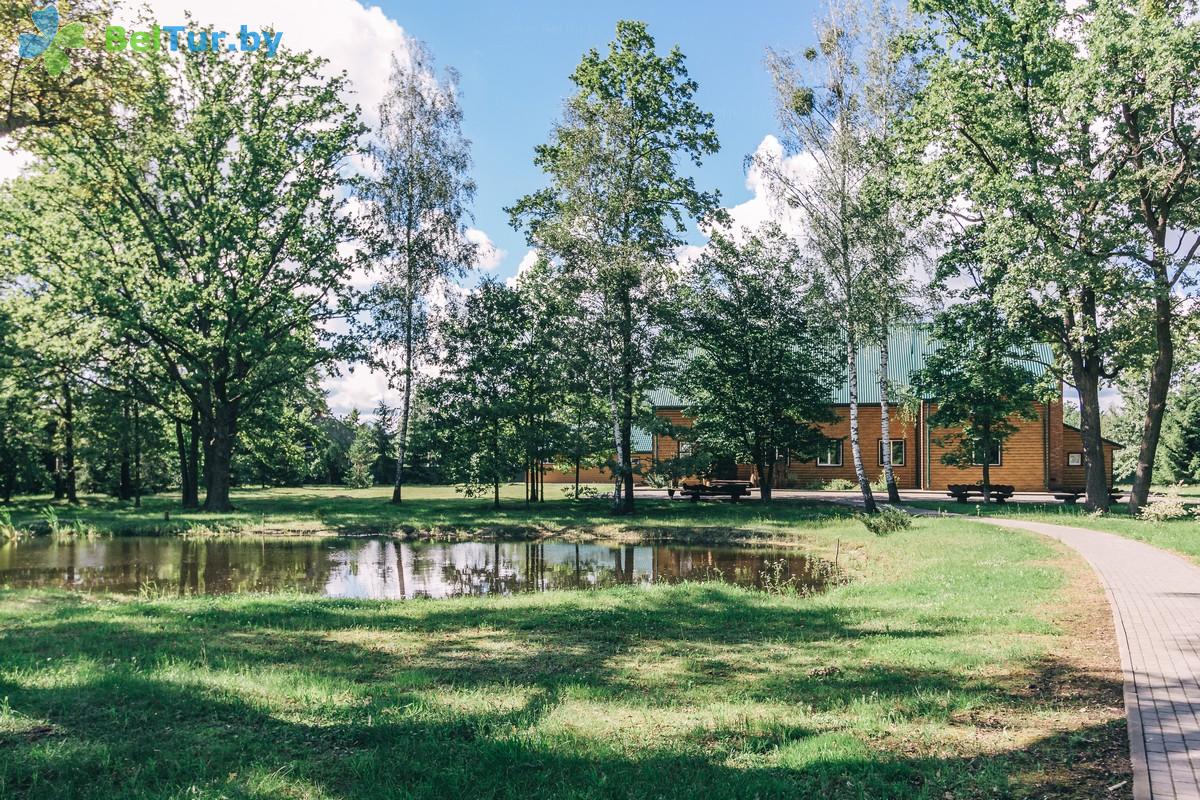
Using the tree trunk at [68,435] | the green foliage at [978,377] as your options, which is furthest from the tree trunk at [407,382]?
the green foliage at [978,377]

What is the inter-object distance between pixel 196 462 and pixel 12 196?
36.4 feet

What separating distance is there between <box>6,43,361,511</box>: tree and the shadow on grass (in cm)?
1795

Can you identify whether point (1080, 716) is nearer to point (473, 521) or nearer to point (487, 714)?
point (487, 714)

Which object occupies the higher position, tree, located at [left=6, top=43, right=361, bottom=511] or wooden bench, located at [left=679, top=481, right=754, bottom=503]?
tree, located at [left=6, top=43, right=361, bottom=511]

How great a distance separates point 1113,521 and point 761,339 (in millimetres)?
12787

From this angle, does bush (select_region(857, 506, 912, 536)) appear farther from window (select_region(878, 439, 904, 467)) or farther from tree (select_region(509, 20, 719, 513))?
window (select_region(878, 439, 904, 467))

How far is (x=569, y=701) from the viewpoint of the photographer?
19.2ft

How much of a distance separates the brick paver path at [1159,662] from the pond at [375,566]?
16.5 ft

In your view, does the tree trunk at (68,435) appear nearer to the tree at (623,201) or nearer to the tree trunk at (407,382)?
the tree trunk at (407,382)

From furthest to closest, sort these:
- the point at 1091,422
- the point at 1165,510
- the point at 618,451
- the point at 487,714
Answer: the point at 618,451, the point at 1091,422, the point at 1165,510, the point at 487,714

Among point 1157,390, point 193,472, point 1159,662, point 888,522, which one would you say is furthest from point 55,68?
point 1157,390

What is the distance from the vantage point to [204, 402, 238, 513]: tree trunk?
26656mm

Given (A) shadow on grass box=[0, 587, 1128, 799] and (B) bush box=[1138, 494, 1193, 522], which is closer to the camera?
(A) shadow on grass box=[0, 587, 1128, 799]

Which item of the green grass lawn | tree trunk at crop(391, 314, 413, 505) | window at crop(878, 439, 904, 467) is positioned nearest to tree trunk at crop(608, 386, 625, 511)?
tree trunk at crop(391, 314, 413, 505)
